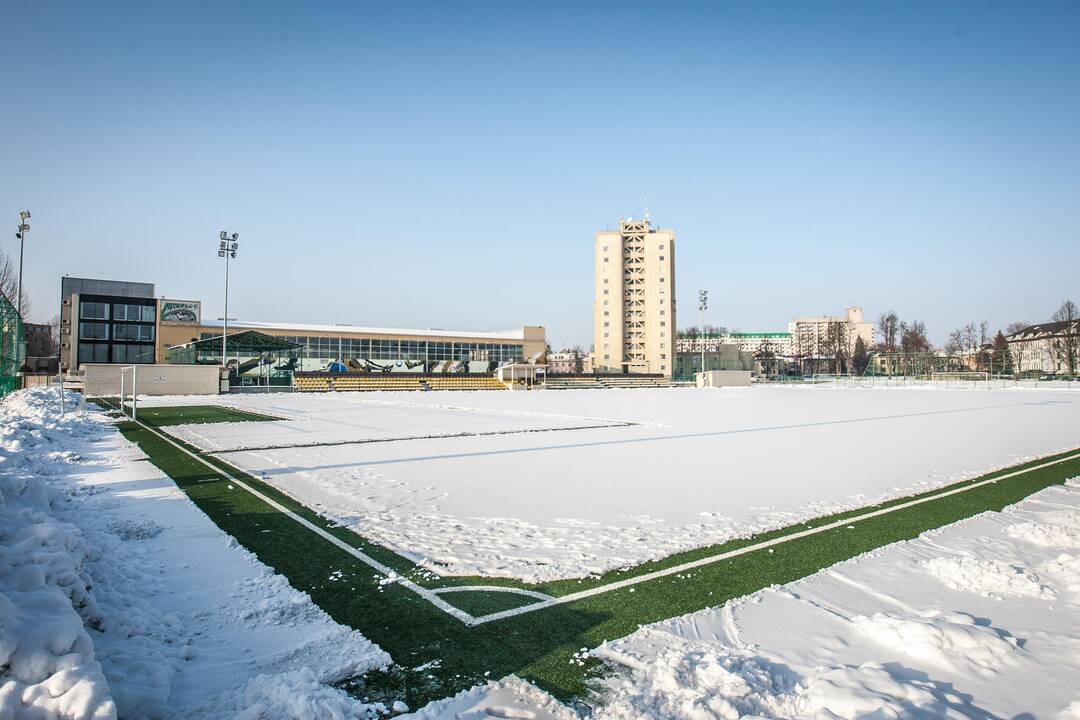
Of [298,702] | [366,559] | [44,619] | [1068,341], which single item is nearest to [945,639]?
[298,702]

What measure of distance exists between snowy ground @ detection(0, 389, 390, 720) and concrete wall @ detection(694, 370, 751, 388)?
199 ft

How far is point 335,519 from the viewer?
22.3 ft

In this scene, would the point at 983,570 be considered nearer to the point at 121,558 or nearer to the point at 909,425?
the point at 121,558

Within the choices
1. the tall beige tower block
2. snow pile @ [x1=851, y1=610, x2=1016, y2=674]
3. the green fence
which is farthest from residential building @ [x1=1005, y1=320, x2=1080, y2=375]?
the green fence

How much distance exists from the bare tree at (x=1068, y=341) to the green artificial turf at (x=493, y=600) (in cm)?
7892

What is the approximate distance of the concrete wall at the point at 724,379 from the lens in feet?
206

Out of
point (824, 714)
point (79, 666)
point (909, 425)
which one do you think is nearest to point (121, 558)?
point (79, 666)

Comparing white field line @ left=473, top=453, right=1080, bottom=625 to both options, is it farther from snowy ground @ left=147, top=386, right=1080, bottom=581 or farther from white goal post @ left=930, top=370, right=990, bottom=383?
white goal post @ left=930, top=370, right=990, bottom=383

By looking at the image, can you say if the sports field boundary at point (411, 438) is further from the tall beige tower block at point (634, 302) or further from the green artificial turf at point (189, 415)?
the tall beige tower block at point (634, 302)

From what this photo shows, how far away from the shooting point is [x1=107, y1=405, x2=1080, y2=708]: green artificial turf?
3.34 metres

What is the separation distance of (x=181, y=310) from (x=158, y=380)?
159ft

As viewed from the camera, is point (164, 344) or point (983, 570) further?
point (164, 344)

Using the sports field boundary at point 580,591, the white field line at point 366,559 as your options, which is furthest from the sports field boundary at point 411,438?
the sports field boundary at point 580,591

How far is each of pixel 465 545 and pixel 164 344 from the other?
2996 inches
